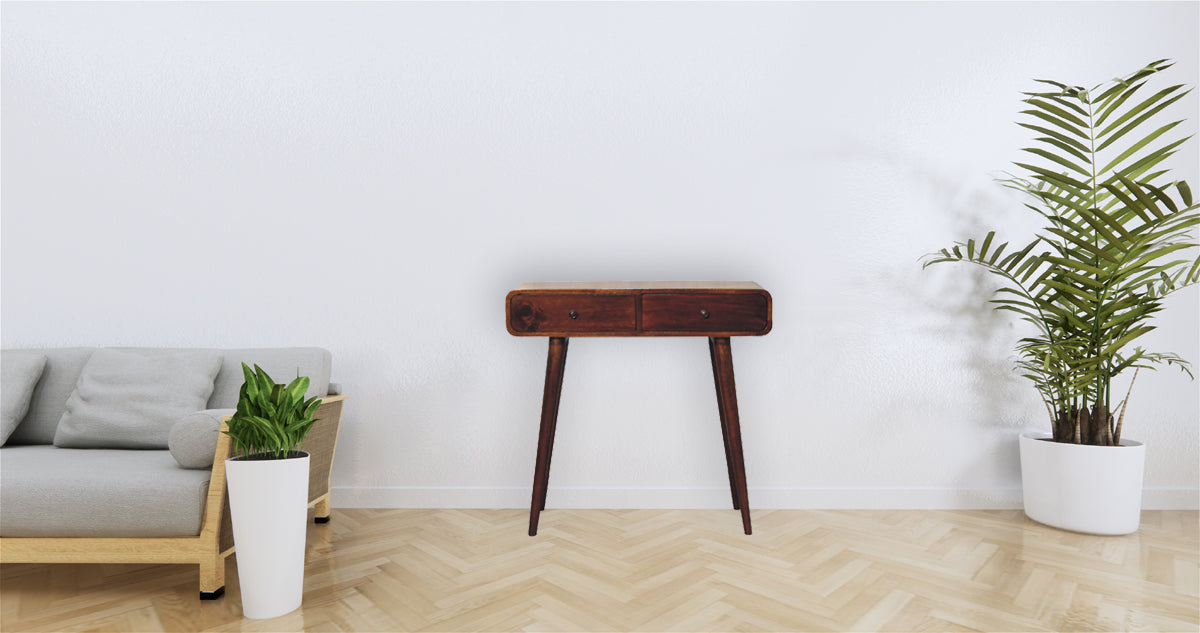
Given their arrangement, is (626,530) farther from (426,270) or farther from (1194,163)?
(1194,163)

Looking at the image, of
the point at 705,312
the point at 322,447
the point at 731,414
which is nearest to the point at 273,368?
the point at 322,447

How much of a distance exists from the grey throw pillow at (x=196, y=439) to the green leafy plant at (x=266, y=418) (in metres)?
0.08

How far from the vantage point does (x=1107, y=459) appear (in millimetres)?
2371

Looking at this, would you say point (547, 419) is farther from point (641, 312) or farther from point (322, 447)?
point (322, 447)

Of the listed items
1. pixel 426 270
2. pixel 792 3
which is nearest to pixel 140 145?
pixel 426 270

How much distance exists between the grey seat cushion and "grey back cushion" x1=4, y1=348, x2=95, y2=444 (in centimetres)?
67

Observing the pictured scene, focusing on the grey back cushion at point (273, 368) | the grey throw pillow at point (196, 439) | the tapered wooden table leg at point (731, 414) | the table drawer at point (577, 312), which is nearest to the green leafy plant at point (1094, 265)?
the tapered wooden table leg at point (731, 414)

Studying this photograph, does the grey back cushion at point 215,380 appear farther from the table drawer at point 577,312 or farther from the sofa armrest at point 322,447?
the table drawer at point 577,312

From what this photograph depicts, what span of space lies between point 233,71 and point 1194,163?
4141 millimetres

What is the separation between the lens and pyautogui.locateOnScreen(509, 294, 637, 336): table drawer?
2.34 metres

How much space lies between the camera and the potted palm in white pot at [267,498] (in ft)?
5.65

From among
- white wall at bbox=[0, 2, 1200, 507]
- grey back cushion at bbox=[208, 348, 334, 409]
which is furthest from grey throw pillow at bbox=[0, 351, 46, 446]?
grey back cushion at bbox=[208, 348, 334, 409]

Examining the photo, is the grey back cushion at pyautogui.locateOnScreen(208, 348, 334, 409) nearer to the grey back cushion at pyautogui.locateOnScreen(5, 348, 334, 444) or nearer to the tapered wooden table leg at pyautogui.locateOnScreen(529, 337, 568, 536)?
the grey back cushion at pyautogui.locateOnScreen(5, 348, 334, 444)

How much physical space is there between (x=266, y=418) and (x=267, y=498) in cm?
21
